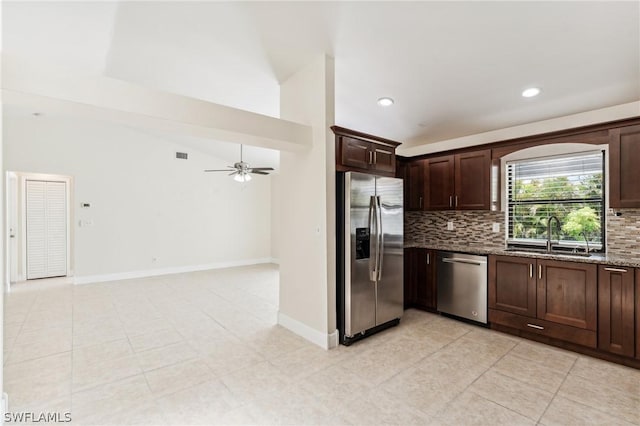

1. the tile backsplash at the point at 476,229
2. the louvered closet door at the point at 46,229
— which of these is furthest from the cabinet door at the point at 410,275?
the louvered closet door at the point at 46,229

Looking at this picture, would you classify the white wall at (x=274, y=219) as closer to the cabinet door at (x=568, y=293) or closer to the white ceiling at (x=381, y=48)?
the white ceiling at (x=381, y=48)

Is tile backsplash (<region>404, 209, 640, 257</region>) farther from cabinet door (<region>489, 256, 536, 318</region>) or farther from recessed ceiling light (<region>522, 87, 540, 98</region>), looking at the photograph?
recessed ceiling light (<region>522, 87, 540, 98</region>)

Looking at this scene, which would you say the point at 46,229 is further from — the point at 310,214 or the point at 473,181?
the point at 473,181

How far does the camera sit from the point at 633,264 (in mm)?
2711

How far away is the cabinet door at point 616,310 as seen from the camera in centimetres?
274

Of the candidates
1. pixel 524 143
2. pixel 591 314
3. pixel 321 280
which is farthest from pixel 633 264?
pixel 321 280

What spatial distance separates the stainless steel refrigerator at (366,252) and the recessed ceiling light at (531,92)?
1.66 metres

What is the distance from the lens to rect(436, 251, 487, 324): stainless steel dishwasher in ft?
12.0

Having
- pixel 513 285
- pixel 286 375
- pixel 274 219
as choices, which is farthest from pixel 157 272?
pixel 513 285

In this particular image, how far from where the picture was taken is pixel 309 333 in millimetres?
3355

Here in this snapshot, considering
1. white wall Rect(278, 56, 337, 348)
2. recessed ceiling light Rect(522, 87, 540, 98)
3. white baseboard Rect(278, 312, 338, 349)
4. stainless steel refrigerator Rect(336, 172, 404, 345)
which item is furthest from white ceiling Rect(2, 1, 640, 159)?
white baseboard Rect(278, 312, 338, 349)

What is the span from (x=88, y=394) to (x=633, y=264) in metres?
4.58

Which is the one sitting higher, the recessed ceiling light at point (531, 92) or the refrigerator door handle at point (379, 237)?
the recessed ceiling light at point (531, 92)

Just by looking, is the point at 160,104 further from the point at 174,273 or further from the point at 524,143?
the point at 174,273
